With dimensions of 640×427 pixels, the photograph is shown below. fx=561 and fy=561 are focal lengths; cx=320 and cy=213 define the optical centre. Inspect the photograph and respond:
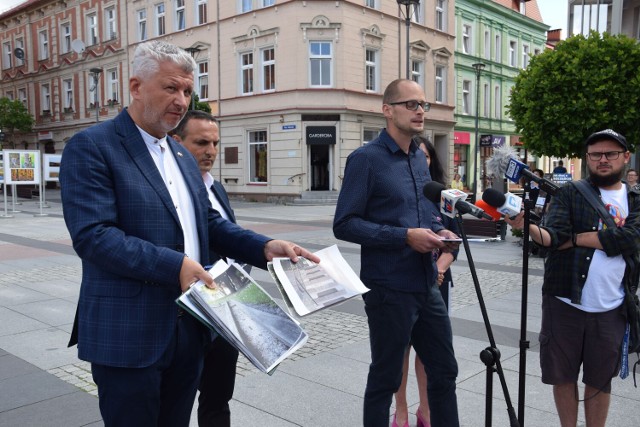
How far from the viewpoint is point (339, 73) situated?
2500cm

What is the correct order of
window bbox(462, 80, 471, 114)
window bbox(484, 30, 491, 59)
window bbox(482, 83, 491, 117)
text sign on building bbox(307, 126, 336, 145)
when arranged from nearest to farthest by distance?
text sign on building bbox(307, 126, 336, 145) → window bbox(462, 80, 471, 114) → window bbox(484, 30, 491, 59) → window bbox(482, 83, 491, 117)

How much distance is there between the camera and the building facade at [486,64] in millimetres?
33531

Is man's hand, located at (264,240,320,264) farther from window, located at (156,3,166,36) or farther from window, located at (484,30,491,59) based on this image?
window, located at (484,30,491,59)

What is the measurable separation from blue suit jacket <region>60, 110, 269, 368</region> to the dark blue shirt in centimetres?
108

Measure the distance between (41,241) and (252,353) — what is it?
12407mm

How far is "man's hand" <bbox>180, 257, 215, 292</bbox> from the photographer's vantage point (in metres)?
1.83

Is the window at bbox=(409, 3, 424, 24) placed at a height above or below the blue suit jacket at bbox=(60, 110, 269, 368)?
above

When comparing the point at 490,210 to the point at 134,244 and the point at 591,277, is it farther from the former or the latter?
the point at 134,244

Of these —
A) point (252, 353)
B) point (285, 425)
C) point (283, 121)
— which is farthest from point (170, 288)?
point (283, 121)

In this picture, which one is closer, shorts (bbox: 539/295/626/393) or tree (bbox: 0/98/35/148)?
shorts (bbox: 539/295/626/393)

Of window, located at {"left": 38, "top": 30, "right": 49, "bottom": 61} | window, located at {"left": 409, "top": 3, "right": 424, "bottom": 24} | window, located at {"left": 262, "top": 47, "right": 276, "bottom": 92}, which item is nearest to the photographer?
window, located at {"left": 262, "top": 47, "right": 276, "bottom": 92}

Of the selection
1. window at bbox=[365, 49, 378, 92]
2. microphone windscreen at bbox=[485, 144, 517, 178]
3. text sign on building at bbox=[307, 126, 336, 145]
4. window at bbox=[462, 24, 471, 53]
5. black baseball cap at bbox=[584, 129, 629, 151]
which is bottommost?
microphone windscreen at bbox=[485, 144, 517, 178]

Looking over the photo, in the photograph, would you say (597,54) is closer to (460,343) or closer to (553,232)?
(460,343)

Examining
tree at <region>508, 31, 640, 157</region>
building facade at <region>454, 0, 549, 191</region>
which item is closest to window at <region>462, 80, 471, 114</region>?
building facade at <region>454, 0, 549, 191</region>
